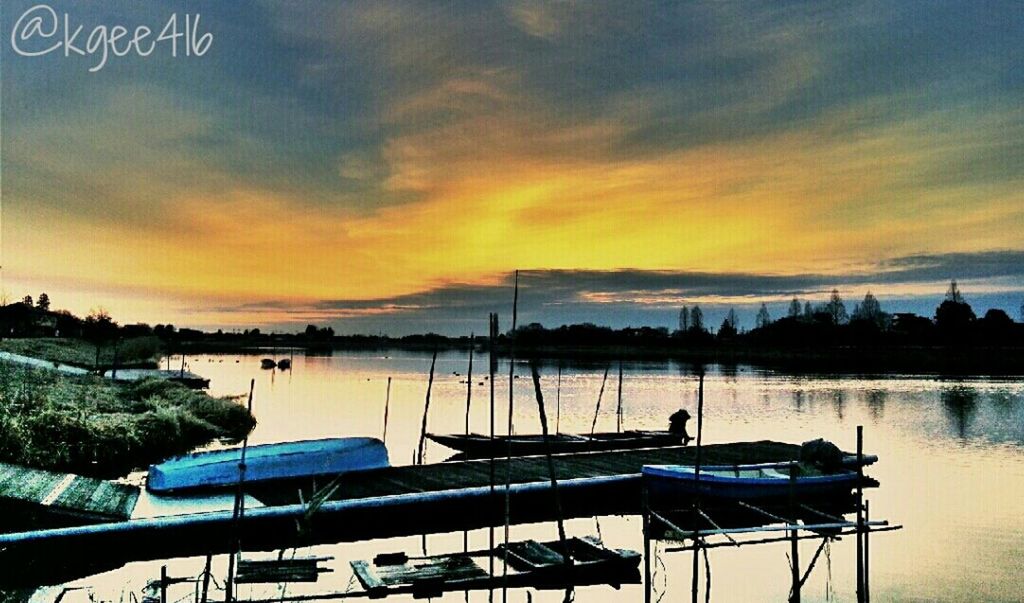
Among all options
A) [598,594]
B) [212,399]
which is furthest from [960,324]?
[598,594]

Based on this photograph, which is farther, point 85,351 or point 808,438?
point 85,351

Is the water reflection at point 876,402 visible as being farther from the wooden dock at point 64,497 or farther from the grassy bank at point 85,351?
the grassy bank at point 85,351

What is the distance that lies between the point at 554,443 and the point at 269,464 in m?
13.6

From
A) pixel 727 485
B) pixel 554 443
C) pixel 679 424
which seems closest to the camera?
pixel 727 485

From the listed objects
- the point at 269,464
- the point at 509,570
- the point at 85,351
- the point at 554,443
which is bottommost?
the point at 509,570

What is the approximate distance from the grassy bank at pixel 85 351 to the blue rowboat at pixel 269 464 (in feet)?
174

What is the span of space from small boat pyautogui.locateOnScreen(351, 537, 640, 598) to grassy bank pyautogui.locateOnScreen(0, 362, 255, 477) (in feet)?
31.4

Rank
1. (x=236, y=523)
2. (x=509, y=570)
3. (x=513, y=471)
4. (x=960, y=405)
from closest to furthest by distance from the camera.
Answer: (x=236, y=523), (x=509, y=570), (x=513, y=471), (x=960, y=405)

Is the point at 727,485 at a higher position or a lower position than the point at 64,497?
lower

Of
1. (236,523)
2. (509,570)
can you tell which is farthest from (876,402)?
(236,523)

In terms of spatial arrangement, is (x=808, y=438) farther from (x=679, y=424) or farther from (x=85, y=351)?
(x=85, y=351)

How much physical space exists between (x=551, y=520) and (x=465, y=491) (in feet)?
12.1

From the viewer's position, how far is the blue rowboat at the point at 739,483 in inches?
851

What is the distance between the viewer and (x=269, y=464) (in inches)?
868
